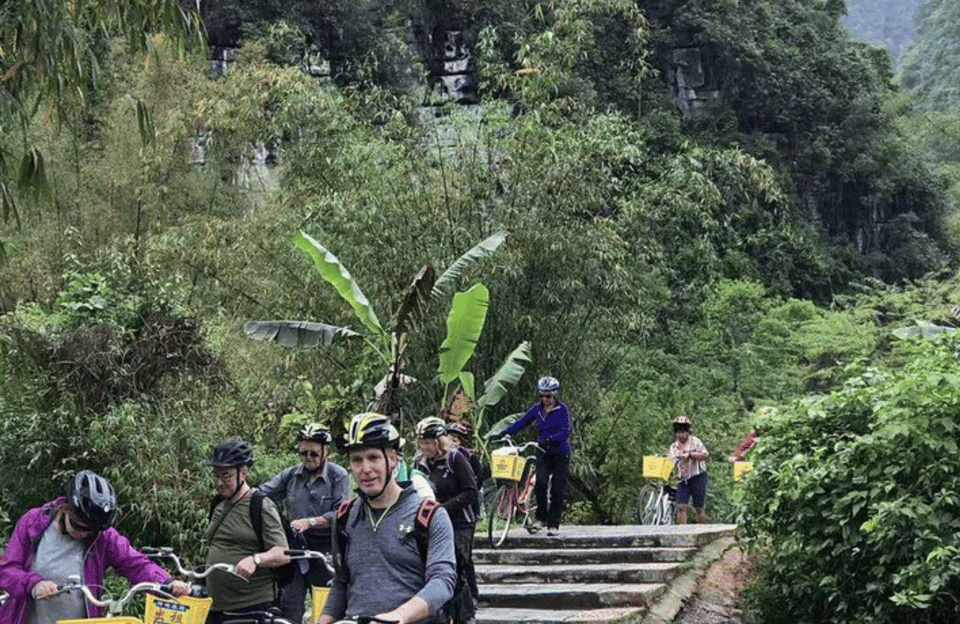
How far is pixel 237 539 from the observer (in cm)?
619

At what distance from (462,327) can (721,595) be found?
14.9ft

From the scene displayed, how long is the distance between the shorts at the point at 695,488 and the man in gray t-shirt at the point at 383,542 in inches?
442

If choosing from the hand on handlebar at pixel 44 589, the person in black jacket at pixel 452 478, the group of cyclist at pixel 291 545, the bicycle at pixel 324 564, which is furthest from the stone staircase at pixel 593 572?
the hand on handlebar at pixel 44 589

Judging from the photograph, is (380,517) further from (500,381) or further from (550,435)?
(500,381)

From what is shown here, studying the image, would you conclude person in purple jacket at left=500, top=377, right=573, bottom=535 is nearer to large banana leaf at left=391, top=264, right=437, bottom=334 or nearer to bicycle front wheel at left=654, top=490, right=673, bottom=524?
large banana leaf at left=391, top=264, right=437, bottom=334

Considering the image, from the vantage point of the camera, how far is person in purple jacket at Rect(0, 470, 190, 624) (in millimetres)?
5086

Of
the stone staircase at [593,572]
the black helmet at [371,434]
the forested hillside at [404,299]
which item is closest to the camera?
Answer: the black helmet at [371,434]

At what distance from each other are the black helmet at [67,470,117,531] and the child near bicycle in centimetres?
1063

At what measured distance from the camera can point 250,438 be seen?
626 inches

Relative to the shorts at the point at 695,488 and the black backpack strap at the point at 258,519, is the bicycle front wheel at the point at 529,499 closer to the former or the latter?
the shorts at the point at 695,488

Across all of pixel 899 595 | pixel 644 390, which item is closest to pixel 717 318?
pixel 644 390

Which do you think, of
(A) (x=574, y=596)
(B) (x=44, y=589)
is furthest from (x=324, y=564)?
(A) (x=574, y=596)

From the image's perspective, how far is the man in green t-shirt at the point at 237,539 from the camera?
6082mm

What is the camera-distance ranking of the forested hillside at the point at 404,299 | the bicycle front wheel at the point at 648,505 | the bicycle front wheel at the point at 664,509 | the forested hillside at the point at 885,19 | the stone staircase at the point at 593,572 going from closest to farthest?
the forested hillside at the point at 404,299
the stone staircase at the point at 593,572
the bicycle front wheel at the point at 664,509
the bicycle front wheel at the point at 648,505
the forested hillside at the point at 885,19
